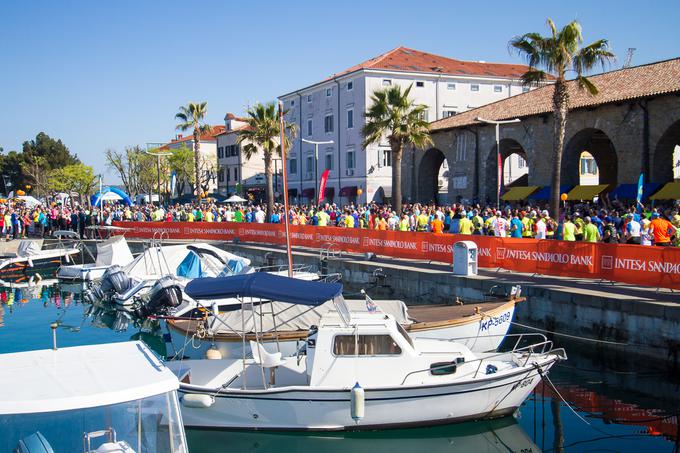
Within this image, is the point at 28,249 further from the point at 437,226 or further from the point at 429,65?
the point at 429,65

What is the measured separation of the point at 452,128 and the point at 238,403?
114 feet

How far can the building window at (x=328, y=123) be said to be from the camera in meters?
60.6

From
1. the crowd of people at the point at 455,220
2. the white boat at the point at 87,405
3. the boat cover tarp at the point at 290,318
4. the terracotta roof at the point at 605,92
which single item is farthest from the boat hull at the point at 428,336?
the terracotta roof at the point at 605,92

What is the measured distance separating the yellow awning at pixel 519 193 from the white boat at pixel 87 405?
34.1m

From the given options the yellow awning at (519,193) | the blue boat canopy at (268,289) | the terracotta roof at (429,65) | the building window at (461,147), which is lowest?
the blue boat canopy at (268,289)

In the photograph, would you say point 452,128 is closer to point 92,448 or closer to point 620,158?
point 620,158

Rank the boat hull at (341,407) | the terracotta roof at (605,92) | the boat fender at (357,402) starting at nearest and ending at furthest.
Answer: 1. the boat fender at (357,402)
2. the boat hull at (341,407)
3. the terracotta roof at (605,92)

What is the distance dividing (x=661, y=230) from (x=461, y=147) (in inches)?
987

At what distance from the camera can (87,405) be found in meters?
5.95

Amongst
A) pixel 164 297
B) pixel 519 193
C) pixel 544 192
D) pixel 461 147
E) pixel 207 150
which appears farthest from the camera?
pixel 207 150

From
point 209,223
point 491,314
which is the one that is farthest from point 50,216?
point 491,314

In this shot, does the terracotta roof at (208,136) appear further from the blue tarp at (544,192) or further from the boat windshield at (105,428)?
the boat windshield at (105,428)

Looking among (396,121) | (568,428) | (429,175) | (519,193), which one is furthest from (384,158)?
(568,428)

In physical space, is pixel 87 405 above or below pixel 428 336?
above
